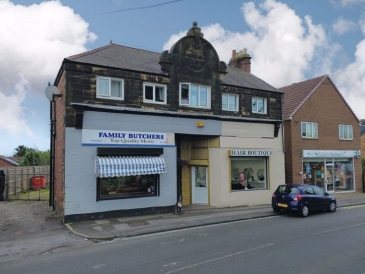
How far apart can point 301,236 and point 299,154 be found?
13.6 m

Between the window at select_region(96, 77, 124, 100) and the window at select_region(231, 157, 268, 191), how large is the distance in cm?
769

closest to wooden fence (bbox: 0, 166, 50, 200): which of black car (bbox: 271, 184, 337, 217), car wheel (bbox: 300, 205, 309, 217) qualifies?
black car (bbox: 271, 184, 337, 217)

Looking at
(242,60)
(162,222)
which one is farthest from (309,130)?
(162,222)

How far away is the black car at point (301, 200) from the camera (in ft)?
49.2

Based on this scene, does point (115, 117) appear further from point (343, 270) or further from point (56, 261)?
point (343, 270)

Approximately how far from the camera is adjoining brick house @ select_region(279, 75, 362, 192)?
23.1 metres

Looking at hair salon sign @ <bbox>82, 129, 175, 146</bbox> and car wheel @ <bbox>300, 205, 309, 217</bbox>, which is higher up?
hair salon sign @ <bbox>82, 129, 175, 146</bbox>

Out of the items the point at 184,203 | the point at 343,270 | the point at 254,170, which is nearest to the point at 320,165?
the point at 254,170

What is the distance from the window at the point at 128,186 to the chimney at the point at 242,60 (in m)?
13.5

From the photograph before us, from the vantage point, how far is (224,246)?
30.4 feet

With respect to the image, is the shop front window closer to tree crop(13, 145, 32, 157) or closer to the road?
the road

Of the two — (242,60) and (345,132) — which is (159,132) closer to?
(242,60)

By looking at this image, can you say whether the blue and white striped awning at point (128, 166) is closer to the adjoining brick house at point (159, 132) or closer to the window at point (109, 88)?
the adjoining brick house at point (159, 132)

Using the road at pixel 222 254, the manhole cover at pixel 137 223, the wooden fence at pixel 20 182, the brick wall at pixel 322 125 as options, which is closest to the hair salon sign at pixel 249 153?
the brick wall at pixel 322 125
